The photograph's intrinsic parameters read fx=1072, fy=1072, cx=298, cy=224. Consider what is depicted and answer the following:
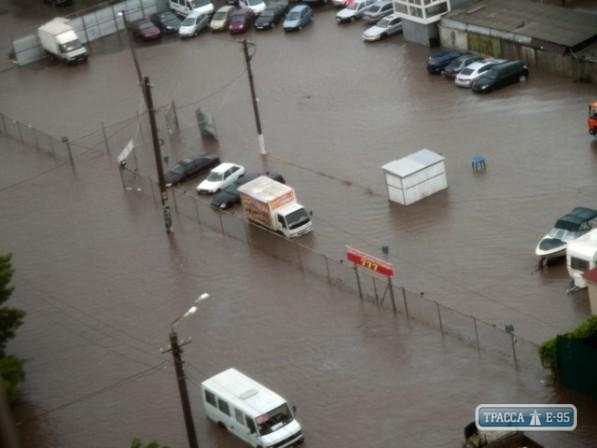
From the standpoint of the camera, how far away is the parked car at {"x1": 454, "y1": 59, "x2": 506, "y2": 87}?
41938 millimetres

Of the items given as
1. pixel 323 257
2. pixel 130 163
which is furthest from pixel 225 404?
pixel 130 163

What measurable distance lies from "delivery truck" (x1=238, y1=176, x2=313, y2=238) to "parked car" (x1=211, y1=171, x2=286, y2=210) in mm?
1775

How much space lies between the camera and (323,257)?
30922mm

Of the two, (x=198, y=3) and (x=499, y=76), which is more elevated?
(x=198, y=3)

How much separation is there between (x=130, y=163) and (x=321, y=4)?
57.7ft

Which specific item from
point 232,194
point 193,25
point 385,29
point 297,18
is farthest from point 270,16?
point 232,194

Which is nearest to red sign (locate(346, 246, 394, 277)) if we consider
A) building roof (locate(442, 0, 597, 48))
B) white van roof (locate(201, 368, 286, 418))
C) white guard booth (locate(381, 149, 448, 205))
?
white van roof (locate(201, 368, 286, 418))

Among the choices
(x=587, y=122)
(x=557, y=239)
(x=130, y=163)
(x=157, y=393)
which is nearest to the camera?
(x=157, y=393)

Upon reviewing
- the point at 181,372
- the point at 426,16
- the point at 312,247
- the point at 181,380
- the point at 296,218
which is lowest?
the point at 312,247

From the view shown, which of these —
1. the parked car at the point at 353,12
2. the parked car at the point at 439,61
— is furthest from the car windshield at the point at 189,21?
the parked car at the point at 439,61

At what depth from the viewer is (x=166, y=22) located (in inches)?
Result: 2153

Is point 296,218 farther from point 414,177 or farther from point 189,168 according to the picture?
point 189,168

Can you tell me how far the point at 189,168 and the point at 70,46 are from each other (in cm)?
1718

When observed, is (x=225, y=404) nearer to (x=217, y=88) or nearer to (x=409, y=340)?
(x=409, y=340)
